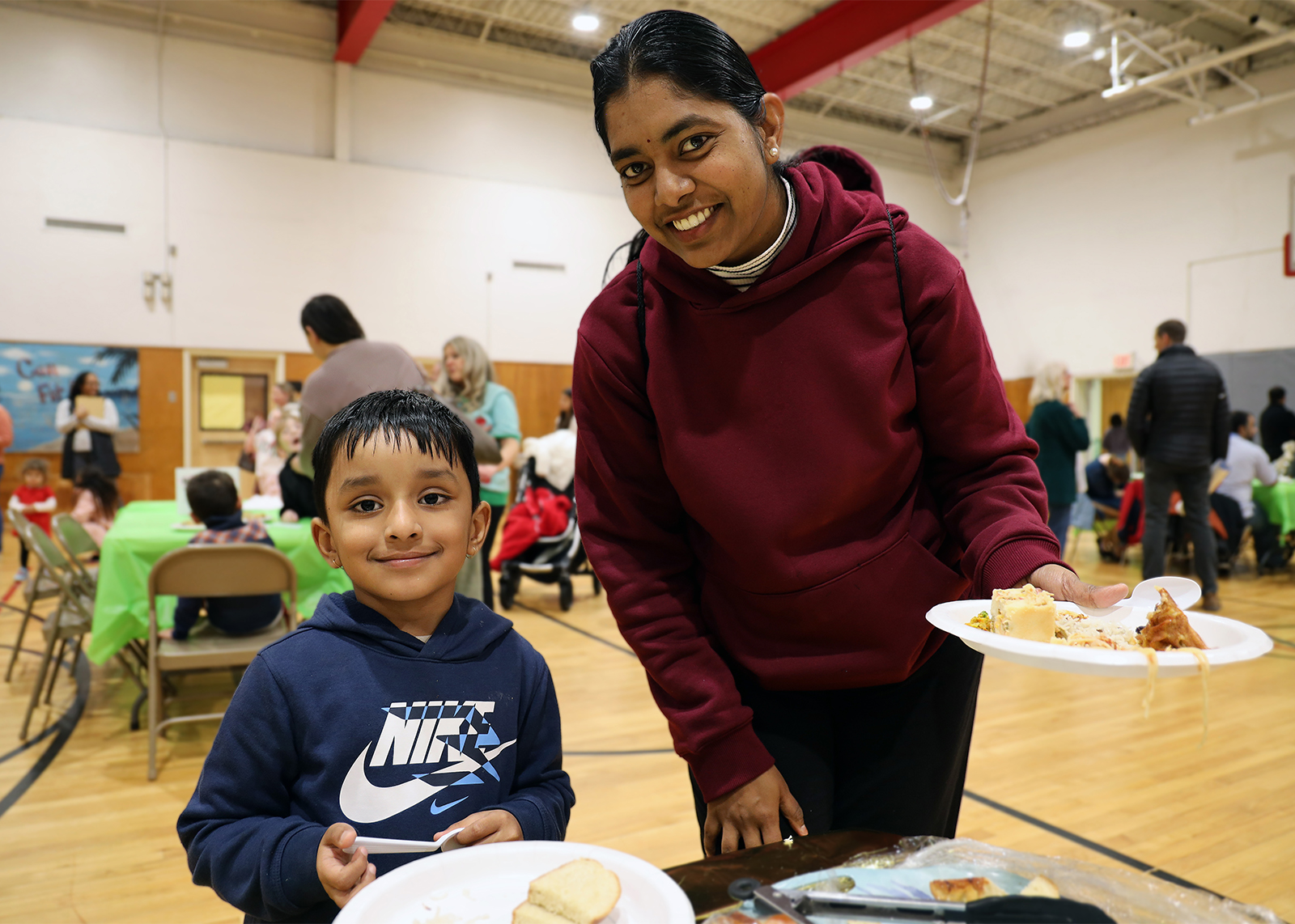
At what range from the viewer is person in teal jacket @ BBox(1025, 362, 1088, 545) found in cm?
630

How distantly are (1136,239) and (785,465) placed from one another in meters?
13.2

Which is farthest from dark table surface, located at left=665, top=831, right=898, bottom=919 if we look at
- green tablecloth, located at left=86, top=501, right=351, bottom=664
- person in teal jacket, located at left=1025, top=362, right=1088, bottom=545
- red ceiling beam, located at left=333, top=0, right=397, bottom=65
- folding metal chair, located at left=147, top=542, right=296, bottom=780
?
red ceiling beam, located at left=333, top=0, right=397, bottom=65

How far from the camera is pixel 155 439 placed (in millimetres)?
9727

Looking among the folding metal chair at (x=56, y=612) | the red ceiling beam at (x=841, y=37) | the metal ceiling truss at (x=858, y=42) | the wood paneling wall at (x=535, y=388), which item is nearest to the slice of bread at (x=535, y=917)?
the folding metal chair at (x=56, y=612)

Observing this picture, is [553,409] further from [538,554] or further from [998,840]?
[998,840]

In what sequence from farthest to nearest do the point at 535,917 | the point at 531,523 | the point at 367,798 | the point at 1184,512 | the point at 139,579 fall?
the point at 531,523
the point at 1184,512
the point at 139,579
the point at 367,798
the point at 535,917

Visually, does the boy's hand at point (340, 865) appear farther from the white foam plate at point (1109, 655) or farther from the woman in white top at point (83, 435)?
the woman in white top at point (83, 435)

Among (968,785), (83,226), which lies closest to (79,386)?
(83,226)

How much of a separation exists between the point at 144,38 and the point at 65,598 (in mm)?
8113

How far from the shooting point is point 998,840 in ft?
8.42

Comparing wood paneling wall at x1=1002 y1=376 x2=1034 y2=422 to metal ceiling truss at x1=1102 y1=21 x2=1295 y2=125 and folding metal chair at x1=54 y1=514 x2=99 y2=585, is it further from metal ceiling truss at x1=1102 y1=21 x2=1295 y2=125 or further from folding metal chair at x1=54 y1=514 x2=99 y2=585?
folding metal chair at x1=54 y1=514 x2=99 y2=585

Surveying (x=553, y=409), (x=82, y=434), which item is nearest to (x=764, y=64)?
(x=553, y=409)

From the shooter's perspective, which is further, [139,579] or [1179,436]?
[1179,436]

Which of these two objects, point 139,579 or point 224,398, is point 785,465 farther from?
point 224,398
